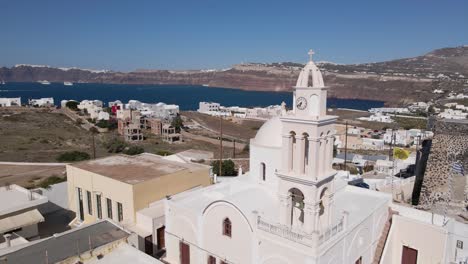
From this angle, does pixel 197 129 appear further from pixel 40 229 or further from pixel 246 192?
pixel 246 192

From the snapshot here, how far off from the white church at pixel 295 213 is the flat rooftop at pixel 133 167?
3446 millimetres

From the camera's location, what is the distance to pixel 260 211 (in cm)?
1388

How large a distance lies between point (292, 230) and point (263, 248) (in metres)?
1.52

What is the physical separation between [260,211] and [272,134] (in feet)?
11.1

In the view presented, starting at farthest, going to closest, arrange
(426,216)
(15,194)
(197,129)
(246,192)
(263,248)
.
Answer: (197,129) < (15,194) < (426,216) < (246,192) < (263,248)

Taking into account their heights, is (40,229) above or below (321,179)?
below

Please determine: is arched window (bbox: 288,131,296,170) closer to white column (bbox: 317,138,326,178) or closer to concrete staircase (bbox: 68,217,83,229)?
white column (bbox: 317,138,326,178)

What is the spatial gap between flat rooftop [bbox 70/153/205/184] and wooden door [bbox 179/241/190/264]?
4.35 metres

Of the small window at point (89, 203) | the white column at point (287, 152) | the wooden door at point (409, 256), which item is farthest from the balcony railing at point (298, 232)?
the small window at point (89, 203)

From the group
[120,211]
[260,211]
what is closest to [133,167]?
[120,211]

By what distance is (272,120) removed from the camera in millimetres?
15469

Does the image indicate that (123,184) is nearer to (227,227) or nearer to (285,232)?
(227,227)

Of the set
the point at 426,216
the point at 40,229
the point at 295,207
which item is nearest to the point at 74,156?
the point at 40,229

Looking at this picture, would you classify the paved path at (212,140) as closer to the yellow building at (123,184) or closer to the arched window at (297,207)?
the yellow building at (123,184)
